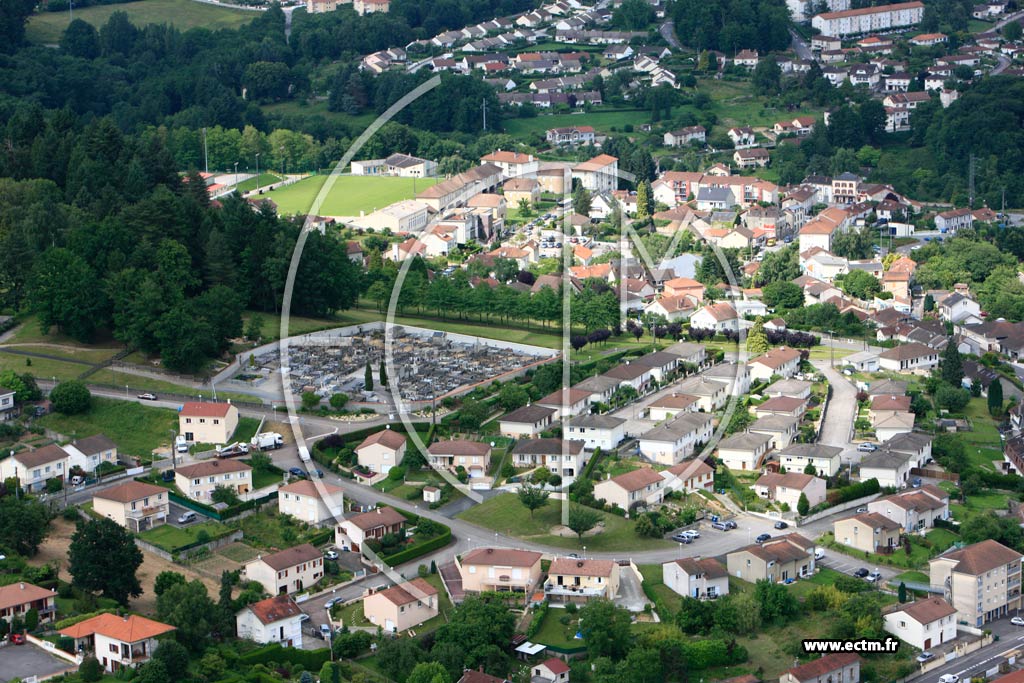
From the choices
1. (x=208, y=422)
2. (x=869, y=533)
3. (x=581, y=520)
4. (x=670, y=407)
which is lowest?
(x=869, y=533)

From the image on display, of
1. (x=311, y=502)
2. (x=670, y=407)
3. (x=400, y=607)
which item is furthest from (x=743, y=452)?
(x=400, y=607)

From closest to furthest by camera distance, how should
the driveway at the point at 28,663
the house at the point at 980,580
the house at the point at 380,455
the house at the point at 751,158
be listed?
1. the driveway at the point at 28,663
2. the house at the point at 980,580
3. the house at the point at 380,455
4. the house at the point at 751,158

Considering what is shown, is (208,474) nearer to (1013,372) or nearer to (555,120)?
(1013,372)

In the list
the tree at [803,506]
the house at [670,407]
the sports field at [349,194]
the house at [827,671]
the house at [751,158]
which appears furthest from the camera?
the house at [751,158]

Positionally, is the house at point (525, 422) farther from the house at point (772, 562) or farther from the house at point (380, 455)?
the house at point (772, 562)

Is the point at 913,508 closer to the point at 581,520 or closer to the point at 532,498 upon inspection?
the point at 581,520

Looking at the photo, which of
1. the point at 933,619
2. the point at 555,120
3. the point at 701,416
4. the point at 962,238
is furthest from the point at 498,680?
the point at 555,120

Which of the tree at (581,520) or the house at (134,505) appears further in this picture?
the house at (134,505)

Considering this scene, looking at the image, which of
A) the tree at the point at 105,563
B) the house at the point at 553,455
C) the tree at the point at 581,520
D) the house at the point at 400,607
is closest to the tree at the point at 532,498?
the tree at the point at 581,520
